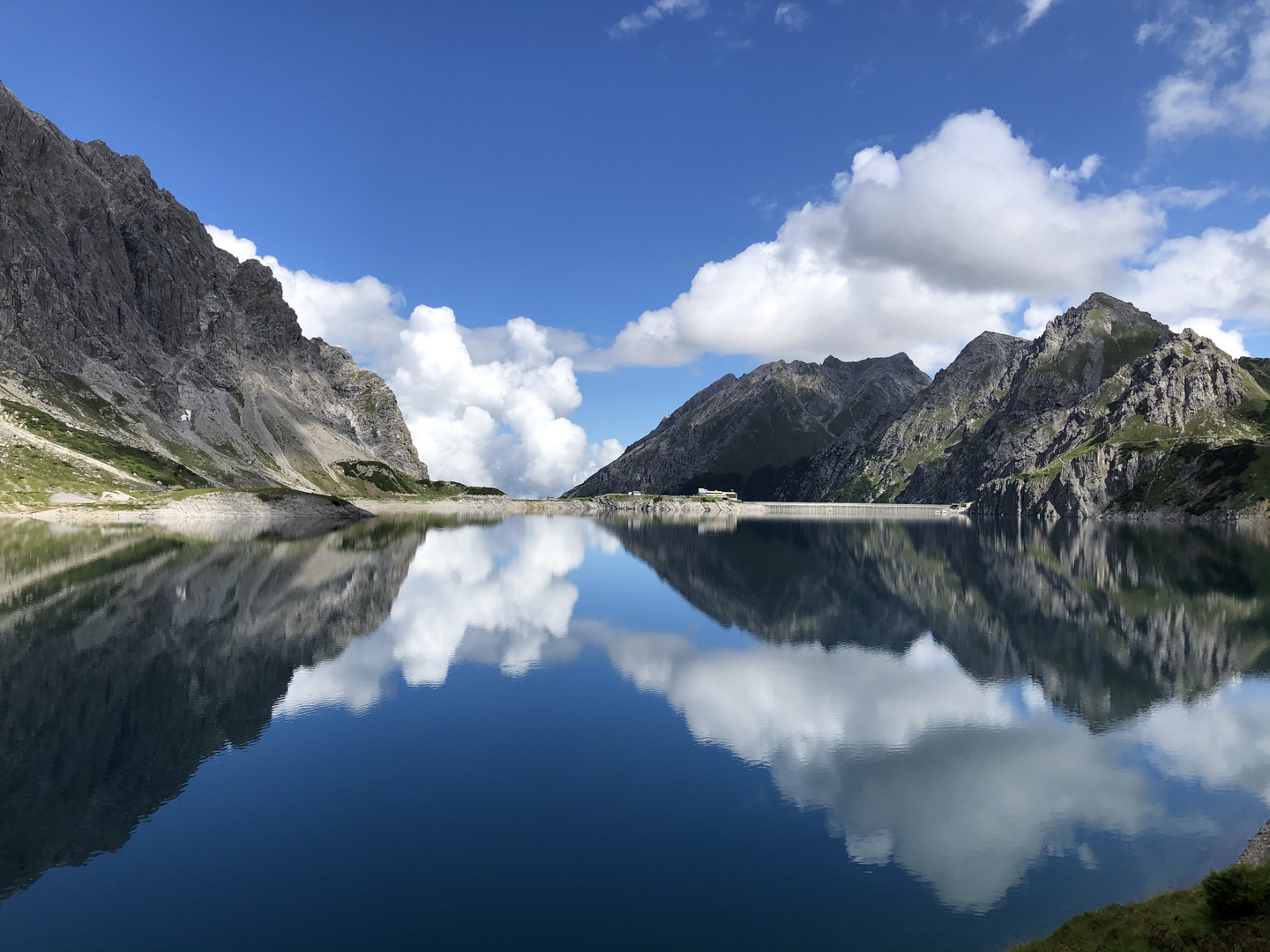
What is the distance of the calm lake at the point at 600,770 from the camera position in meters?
19.7

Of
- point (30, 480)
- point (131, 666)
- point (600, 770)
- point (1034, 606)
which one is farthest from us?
point (30, 480)

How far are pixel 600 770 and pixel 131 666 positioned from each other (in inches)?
1316

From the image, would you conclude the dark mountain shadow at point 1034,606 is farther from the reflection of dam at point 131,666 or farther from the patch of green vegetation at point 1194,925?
the reflection of dam at point 131,666

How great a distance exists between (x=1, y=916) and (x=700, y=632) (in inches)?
1916

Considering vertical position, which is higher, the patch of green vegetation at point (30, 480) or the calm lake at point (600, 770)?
the patch of green vegetation at point (30, 480)

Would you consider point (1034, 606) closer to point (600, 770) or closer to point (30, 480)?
point (600, 770)

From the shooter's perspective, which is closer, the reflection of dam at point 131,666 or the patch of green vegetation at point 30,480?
the reflection of dam at point 131,666

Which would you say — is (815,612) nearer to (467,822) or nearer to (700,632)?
(700,632)

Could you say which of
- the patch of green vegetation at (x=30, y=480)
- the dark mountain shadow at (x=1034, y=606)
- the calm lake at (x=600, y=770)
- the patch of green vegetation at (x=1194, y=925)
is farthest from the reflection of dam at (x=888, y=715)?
the patch of green vegetation at (x=30, y=480)

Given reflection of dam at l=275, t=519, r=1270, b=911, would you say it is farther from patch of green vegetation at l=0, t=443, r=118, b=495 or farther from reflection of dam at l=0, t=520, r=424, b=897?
patch of green vegetation at l=0, t=443, r=118, b=495

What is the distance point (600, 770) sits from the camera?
30.6 m

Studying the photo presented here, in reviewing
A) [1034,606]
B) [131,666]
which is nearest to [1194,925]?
[131,666]

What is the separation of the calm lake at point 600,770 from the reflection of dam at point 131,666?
24 centimetres

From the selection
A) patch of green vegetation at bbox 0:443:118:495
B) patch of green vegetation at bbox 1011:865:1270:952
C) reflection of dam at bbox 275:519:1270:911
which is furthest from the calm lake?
patch of green vegetation at bbox 0:443:118:495
